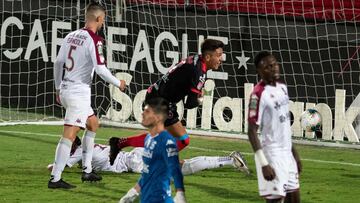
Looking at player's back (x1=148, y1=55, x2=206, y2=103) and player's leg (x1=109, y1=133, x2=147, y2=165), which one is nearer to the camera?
player's back (x1=148, y1=55, x2=206, y2=103)

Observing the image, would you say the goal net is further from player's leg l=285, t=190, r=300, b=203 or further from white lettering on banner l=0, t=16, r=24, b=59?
player's leg l=285, t=190, r=300, b=203

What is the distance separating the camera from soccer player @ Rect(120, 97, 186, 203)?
760cm

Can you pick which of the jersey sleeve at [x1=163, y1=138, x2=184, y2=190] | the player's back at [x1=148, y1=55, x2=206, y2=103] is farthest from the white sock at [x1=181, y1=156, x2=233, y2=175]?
the jersey sleeve at [x1=163, y1=138, x2=184, y2=190]

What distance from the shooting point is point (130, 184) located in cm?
1158

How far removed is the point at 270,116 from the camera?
812 cm

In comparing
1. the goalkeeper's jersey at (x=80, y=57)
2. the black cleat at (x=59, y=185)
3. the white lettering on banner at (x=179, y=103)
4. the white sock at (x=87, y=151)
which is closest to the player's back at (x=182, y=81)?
the goalkeeper's jersey at (x=80, y=57)

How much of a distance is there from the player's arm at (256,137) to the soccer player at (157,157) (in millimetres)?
668

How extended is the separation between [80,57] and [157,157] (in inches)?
150

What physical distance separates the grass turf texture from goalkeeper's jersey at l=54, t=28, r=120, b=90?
1.18m

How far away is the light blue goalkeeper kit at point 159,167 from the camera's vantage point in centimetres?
757

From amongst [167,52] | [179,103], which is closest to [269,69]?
[179,103]

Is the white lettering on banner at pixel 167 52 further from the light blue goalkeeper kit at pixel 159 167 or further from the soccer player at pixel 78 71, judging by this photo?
the light blue goalkeeper kit at pixel 159 167

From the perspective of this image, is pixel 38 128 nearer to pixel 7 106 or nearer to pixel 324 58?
pixel 7 106

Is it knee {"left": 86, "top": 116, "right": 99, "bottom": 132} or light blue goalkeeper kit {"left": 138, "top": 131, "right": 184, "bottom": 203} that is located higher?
knee {"left": 86, "top": 116, "right": 99, "bottom": 132}
